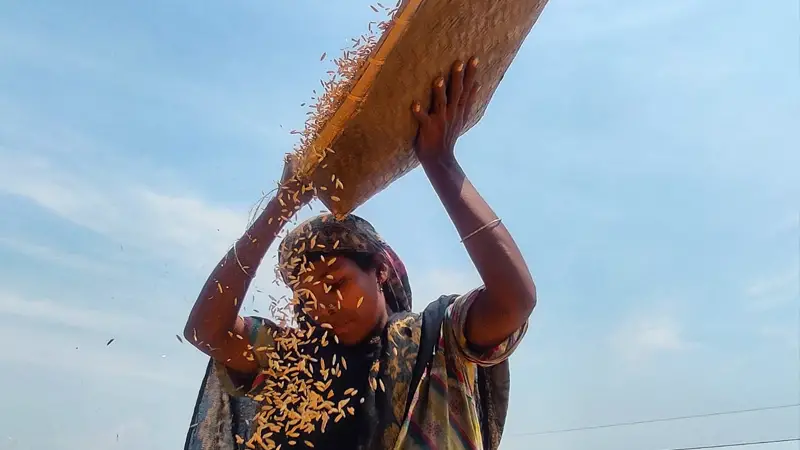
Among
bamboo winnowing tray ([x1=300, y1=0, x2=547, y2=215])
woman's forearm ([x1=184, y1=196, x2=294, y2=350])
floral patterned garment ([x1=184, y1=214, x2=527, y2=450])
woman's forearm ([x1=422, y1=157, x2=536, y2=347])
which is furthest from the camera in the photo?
woman's forearm ([x1=184, y1=196, x2=294, y2=350])

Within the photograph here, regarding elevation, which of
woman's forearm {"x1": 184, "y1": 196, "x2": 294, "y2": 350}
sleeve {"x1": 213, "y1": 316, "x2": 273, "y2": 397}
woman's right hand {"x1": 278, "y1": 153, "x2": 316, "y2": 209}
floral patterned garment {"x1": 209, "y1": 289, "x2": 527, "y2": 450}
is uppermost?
woman's right hand {"x1": 278, "y1": 153, "x2": 316, "y2": 209}

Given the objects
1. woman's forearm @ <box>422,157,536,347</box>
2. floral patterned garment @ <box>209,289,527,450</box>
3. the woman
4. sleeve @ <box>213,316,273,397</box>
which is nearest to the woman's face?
the woman

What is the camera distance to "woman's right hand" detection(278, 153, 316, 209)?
2072 mm

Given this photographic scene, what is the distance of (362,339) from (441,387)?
32cm

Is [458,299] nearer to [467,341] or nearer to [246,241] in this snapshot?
[467,341]

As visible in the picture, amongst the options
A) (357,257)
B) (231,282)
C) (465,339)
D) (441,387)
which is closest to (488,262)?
(465,339)

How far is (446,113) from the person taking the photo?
200cm

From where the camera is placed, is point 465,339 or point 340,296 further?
point 340,296

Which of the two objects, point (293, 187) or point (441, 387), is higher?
point (293, 187)

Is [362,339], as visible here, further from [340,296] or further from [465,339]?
[465,339]

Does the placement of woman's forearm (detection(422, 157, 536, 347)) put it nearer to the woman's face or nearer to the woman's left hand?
the woman's left hand

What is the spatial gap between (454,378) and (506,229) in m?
0.47

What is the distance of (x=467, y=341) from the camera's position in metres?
2.03

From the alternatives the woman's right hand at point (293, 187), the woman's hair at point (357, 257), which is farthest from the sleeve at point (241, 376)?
the woman's right hand at point (293, 187)
